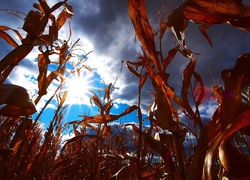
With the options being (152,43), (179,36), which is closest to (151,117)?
(152,43)

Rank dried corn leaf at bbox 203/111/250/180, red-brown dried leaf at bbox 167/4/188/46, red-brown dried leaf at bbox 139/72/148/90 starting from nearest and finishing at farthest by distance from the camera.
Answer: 1. dried corn leaf at bbox 203/111/250/180
2. red-brown dried leaf at bbox 167/4/188/46
3. red-brown dried leaf at bbox 139/72/148/90

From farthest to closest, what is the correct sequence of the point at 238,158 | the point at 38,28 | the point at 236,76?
1. the point at 38,28
2. the point at 236,76
3. the point at 238,158

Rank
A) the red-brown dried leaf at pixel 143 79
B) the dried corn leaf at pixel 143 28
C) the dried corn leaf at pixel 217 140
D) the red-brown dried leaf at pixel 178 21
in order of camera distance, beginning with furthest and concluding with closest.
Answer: the red-brown dried leaf at pixel 143 79, the dried corn leaf at pixel 143 28, the red-brown dried leaf at pixel 178 21, the dried corn leaf at pixel 217 140

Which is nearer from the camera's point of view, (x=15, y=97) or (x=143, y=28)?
(x=15, y=97)

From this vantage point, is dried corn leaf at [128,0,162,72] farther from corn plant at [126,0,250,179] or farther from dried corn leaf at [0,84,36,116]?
dried corn leaf at [0,84,36,116]

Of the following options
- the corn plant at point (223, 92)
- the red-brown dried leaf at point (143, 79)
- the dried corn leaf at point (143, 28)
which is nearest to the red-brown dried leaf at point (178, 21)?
the corn plant at point (223, 92)

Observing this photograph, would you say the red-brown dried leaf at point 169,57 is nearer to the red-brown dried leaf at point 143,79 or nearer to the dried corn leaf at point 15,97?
the red-brown dried leaf at point 143,79

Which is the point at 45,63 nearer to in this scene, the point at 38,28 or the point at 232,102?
the point at 38,28

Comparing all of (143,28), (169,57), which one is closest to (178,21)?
(143,28)

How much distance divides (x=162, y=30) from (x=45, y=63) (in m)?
0.64

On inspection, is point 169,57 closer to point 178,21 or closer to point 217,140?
point 178,21

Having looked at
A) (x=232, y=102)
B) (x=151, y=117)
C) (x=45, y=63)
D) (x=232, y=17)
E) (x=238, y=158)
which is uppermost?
(x=45, y=63)

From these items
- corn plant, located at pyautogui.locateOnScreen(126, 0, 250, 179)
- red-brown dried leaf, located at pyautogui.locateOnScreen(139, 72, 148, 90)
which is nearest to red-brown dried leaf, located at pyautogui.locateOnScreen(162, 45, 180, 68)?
corn plant, located at pyautogui.locateOnScreen(126, 0, 250, 179)

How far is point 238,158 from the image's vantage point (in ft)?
1.47
